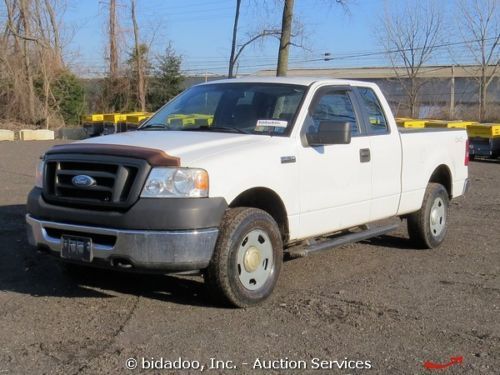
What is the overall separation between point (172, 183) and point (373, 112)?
2968mm

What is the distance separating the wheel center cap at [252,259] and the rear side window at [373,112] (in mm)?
2159

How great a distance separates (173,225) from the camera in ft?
16.1

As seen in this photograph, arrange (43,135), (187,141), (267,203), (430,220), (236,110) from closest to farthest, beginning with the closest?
1. (187,141)
2. (267,203)
3. (236,110)
4. (430,220)
5. (43,135)

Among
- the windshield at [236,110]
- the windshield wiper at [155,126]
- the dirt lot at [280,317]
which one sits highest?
the windshield at [236,110]

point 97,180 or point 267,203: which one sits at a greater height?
point 97,180

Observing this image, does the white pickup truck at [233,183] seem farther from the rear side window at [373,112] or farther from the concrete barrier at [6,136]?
the concrete barrier at [6,136]

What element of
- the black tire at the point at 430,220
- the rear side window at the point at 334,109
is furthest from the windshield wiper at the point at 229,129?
the black tire at the point at 430,220

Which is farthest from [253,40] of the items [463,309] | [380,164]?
[463,309]

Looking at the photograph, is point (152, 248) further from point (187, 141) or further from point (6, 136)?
point (6, 136)

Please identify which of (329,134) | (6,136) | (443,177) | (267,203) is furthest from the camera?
(6,136)

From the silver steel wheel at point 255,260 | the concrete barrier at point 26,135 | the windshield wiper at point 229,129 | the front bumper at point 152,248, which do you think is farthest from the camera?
the concrete barrier at point 26,135

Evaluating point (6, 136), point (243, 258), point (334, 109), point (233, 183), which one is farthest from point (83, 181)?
point (6, 136)

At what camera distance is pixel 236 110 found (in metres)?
6.36

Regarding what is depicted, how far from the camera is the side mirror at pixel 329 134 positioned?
593cm
